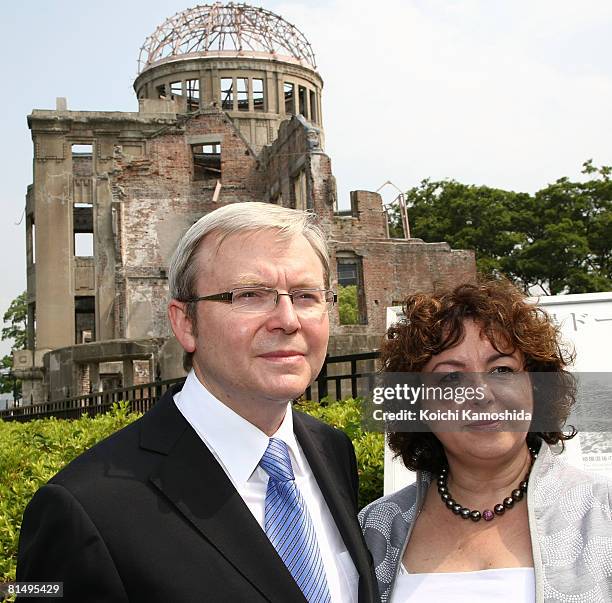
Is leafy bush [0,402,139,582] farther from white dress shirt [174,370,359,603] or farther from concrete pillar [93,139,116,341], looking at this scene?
concrete pillar [93,139,116,341]

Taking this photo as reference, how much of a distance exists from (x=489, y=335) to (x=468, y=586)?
2.64ft

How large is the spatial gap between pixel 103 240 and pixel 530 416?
34.6m

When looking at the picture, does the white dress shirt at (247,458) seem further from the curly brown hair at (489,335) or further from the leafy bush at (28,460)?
the leafy bush at (28,460)

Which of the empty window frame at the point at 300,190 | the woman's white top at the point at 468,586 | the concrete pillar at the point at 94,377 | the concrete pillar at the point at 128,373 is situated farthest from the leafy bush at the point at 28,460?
the empty window frame at the point at 300,190

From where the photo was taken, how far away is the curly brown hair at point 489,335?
8.60 ft

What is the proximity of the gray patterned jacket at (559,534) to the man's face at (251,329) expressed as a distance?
0.68 m

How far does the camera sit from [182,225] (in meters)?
33.1

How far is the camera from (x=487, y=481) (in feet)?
8.56

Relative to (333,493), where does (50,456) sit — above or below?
below

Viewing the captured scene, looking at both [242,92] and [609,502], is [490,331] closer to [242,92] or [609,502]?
[609,502]

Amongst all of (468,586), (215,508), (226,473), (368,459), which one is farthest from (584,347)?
(215,508)

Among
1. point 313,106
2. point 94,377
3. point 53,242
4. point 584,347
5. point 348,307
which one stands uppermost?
point 313,106

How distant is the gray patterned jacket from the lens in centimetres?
224

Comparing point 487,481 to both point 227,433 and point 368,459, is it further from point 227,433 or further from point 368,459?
point 368,459
